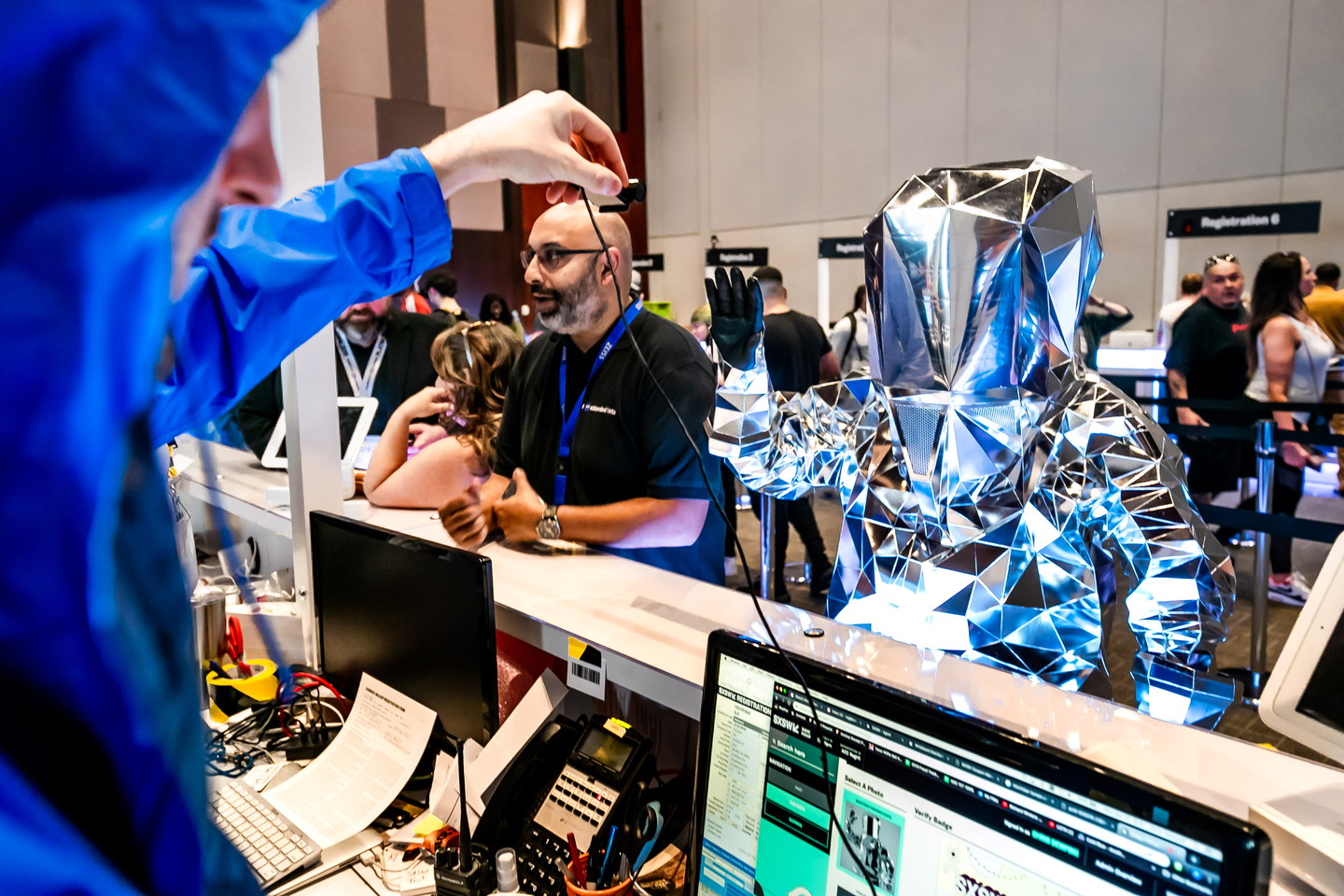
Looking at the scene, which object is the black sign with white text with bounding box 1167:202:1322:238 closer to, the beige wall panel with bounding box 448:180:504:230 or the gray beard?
the gray beard

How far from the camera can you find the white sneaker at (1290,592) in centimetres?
427

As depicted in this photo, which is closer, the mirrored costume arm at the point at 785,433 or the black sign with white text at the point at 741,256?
the mirrored costume arm at the point at 785,433

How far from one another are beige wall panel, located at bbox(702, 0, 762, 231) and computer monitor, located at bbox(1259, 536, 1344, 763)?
1031 centimetres

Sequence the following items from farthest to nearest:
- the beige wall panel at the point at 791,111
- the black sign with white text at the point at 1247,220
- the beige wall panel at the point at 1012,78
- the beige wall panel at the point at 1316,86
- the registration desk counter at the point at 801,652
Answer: the beige wall panel at the point at 791,111 → the beige wall panel at the point at 1012,78 → the beige wall panel at the point at 1316,86 → the black sign with white text at the point at 1247,220 → the registration desk counter at the point at 801,652

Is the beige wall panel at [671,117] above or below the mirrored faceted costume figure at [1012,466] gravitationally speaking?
above

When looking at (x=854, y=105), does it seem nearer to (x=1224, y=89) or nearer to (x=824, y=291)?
(x=824, y=291)

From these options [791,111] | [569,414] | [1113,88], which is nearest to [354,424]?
[569,414]

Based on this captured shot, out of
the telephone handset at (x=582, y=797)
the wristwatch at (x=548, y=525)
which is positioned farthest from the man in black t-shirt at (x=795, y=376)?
the telephone handset at (x=582, y=797)

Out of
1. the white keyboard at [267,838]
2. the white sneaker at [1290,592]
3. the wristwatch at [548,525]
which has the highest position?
the wristwatch at [548,525]

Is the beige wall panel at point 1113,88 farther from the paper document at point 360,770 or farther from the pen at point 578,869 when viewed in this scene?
the pen at point 578,869

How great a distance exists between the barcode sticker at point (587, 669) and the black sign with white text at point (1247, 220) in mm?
6168

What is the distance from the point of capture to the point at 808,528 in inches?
185

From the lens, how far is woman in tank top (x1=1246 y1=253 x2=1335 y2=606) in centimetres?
450

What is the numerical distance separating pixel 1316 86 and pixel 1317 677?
806cm
